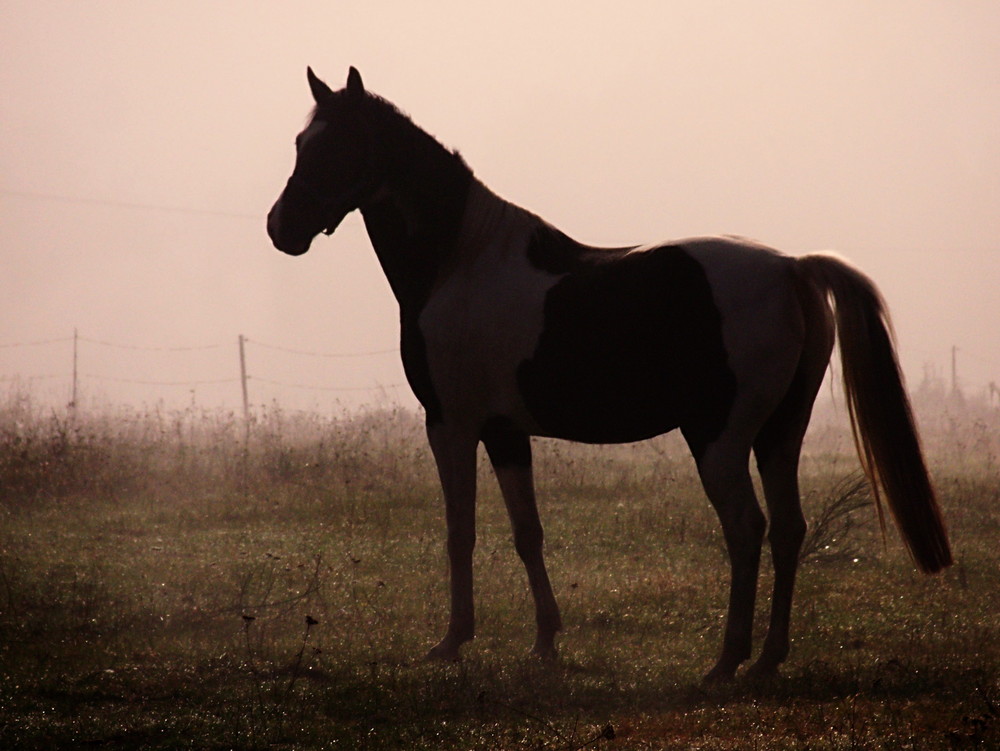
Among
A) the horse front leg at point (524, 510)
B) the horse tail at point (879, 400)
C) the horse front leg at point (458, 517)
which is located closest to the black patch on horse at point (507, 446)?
the horse front leg at point (524, 510)

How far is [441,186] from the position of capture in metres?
6.41

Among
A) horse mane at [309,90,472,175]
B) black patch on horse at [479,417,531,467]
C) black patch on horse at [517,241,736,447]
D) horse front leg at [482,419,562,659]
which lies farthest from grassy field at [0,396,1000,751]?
horse mane at [309,90,472,175]

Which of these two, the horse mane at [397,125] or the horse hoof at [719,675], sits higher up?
the horse mane at [397,125]

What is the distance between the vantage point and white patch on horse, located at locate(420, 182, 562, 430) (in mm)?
6055

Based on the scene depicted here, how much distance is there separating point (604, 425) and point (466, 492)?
0.92 m

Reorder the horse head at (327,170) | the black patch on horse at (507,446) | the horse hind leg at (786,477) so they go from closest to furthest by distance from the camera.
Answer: the horse hind leg at (786,477) < the horse head at (327,170) < the black patch on horse at (507,446)

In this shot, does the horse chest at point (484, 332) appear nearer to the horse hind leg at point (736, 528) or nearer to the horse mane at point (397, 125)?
the horse mane at point (397, 125)

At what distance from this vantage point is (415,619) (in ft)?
24.2

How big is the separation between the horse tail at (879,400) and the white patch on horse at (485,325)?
1477 mm

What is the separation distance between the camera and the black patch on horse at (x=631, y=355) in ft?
18.1

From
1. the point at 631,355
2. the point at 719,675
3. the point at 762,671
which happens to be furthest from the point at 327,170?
the point at 762,671

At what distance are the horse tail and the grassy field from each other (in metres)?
0.77

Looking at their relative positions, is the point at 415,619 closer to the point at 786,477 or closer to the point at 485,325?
the point at 485,325

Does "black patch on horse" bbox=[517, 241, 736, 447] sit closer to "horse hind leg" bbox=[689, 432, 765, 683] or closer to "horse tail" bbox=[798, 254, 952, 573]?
"horse hind leg" bbox=[689, 432, 765, 683]
